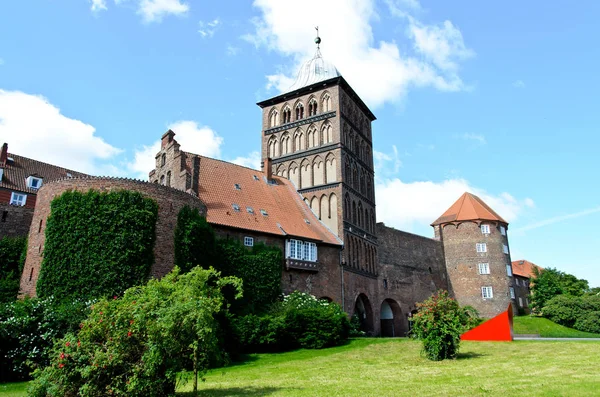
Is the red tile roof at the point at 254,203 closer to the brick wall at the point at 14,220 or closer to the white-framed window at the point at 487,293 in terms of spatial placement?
the brick wall at the point at 14,220

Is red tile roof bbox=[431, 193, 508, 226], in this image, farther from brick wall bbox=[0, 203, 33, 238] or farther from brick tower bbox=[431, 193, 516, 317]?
brick wall bbox=[0, 203, 33, 238]

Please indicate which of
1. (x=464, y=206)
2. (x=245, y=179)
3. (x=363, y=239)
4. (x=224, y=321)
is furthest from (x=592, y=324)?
(x=224, y=321)

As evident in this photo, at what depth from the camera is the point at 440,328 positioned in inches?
784

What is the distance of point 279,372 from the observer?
19.5 m

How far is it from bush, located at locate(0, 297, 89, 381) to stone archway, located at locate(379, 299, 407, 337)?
102 ft

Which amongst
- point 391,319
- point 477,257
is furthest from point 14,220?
point 477,257

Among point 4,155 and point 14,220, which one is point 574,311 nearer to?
point 14,220

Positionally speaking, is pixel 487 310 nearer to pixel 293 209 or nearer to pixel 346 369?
pixel 293 209

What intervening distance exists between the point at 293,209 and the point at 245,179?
4301 mm

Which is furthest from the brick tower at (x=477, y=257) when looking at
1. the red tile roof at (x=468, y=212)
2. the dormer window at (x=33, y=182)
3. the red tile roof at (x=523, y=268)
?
the dormer window at (x=33, y=182)

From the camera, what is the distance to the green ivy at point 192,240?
86.8 ft

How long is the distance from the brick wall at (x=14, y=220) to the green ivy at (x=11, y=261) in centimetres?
92

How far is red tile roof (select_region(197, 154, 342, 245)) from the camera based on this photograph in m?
33.1

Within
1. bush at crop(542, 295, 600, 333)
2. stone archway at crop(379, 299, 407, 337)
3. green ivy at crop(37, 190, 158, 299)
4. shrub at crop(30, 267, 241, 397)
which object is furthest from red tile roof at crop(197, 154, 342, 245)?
bush at crop(542, 295, 600, 333)
